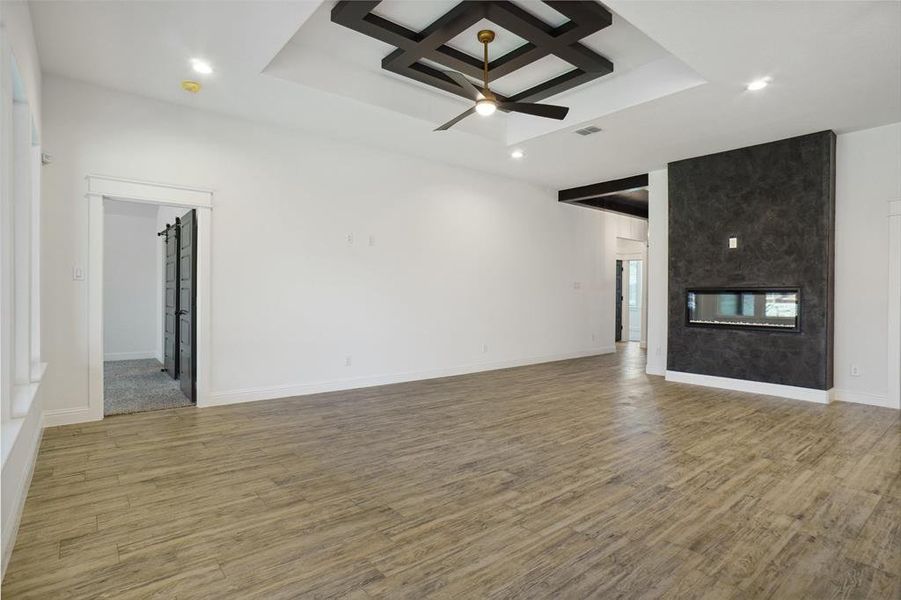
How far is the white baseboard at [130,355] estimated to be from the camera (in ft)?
27.6

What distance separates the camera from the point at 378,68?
445 centimetres

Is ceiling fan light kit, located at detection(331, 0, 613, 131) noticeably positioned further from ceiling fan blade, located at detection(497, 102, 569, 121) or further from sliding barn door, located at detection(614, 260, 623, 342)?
sliding barn door, located at detection(614, 260, 623, 342)

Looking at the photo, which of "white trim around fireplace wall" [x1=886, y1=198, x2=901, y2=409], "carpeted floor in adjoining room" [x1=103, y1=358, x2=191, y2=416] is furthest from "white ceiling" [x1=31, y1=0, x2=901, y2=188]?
"carpeted floor in adjoining room" [x1=103, y1=358, x2=191, y2=416]

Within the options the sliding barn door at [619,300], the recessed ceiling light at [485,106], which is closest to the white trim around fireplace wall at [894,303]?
the recessed ceiling light at [485,106]

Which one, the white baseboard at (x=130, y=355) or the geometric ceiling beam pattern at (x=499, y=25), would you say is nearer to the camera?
the geometric ceiling beam pattern at (x=499, y=25)

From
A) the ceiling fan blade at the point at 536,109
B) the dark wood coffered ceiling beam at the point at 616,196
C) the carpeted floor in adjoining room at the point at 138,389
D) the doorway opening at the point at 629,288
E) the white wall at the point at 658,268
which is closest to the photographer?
the ceiling fan blade at the point at 536,109

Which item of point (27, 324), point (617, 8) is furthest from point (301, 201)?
point (617, 8)

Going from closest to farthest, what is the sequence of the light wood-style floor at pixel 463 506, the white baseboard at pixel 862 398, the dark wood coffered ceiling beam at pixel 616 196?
the light wood-style floor at pixel 463 506 → the white baseboard at pixel 862 398 → the dark wood coffered ceiling beam at pixel 616 196

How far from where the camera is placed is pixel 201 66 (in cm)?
389

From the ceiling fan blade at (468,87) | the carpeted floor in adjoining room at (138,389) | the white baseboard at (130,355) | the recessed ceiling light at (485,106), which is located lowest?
the carpeted floor in adjoining room at (138,389)

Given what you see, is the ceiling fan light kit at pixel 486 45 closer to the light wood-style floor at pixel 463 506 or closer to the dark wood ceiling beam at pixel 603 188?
the light wood-style floor at pixel 463 506

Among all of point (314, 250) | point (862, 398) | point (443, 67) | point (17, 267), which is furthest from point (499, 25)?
point (862, 398)

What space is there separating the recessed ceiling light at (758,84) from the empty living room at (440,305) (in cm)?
16

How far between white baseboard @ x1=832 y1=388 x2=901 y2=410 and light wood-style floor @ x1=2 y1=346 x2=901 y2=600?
0.50 meters
